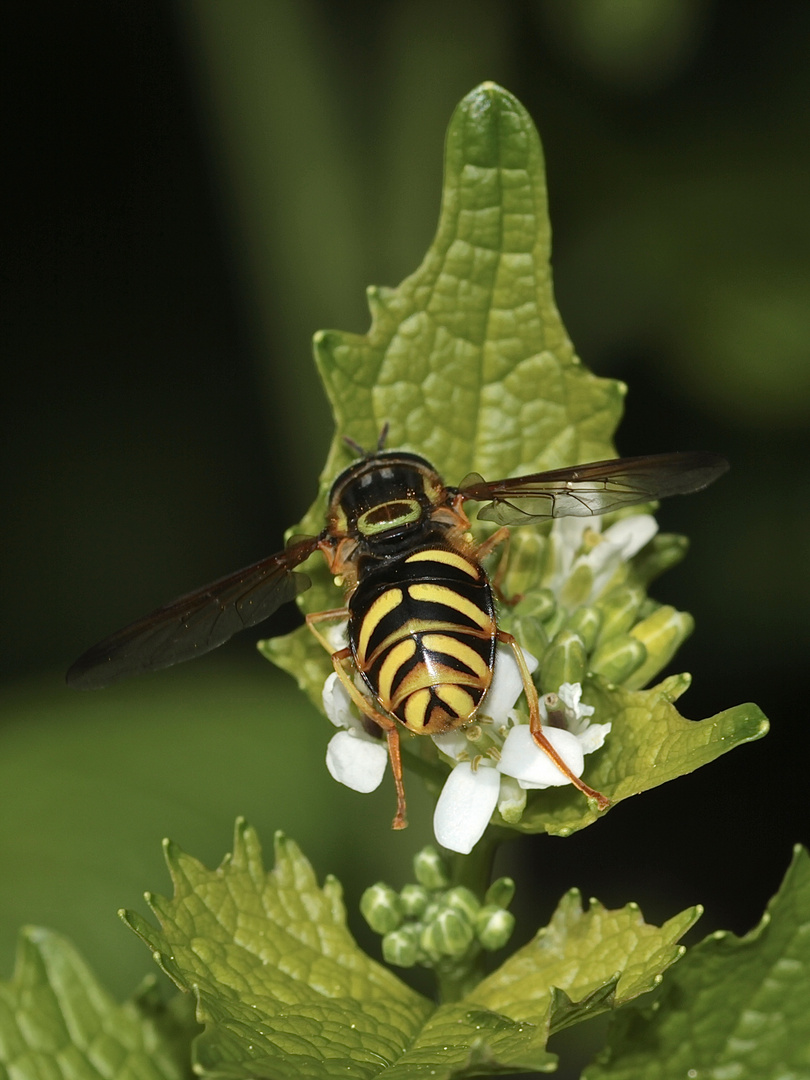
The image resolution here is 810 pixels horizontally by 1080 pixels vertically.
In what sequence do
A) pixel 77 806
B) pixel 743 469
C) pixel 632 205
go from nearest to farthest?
1. pixel 77 806
2. pixel 743 469
3. pixel 632 205

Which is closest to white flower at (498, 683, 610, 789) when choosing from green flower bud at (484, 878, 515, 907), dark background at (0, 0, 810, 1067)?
green flower bud at (484, 878, 515, 907)

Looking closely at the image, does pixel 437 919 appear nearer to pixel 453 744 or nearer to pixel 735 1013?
pixel 453 744

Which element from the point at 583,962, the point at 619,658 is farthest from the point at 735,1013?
the point at 619,658

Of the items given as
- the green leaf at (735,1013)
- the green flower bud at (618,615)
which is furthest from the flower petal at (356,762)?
the green leaf at (735,1013)

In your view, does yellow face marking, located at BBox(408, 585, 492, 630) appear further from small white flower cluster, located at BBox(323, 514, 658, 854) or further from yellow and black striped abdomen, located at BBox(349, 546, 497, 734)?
small white flower cluster, located at BBox(323, 514, 658, 854)

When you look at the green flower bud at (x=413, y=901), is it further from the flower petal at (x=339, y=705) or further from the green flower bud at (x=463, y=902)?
the flower petal at (x=339, y=705)

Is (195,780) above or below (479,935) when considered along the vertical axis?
below

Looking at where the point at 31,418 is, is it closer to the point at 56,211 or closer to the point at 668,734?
the point at 56,211

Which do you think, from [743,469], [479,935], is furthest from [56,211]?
[479,935]
